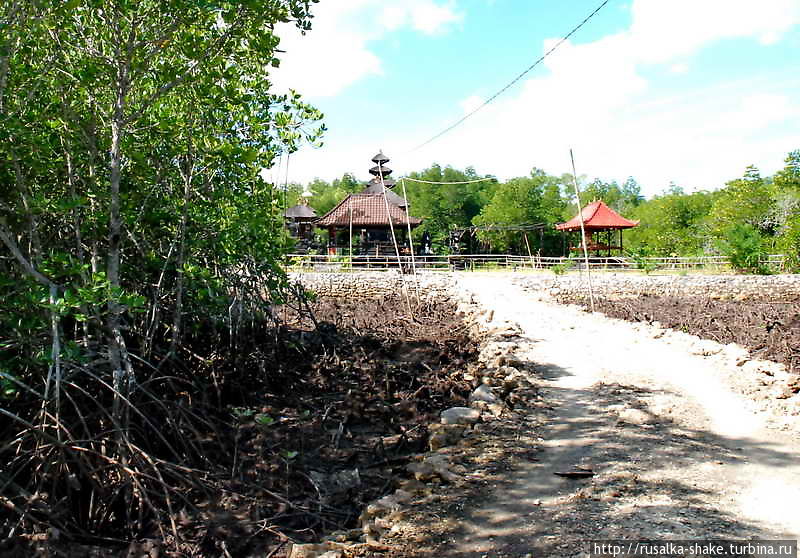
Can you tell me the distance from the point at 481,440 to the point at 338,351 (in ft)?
11.6

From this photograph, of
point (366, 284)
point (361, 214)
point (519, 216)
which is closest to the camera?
point (366, 284)

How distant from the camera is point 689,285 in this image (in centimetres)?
1873

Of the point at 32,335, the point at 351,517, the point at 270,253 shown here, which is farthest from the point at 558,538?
the point at 270,253

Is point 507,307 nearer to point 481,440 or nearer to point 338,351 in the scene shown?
point 338,351

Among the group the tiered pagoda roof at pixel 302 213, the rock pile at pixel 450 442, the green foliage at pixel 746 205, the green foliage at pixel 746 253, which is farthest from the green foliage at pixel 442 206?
the rock pile at pixel 450 442

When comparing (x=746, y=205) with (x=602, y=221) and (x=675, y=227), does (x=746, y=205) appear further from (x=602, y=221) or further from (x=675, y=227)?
(x=675, y=227)

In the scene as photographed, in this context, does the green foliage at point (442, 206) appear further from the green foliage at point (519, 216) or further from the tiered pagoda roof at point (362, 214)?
the tiered pagoda roof at point (362, 214)

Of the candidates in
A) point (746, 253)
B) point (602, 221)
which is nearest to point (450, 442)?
point (746, 253)

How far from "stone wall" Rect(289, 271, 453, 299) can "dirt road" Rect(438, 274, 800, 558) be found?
10.3m

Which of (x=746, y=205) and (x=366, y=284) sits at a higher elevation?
(x=746, y=205)

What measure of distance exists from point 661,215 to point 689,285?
31347 millimetres

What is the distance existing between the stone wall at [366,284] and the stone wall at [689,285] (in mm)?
2758

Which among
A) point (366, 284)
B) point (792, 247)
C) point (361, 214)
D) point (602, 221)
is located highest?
point (361, 214)

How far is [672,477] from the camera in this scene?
4094mm
